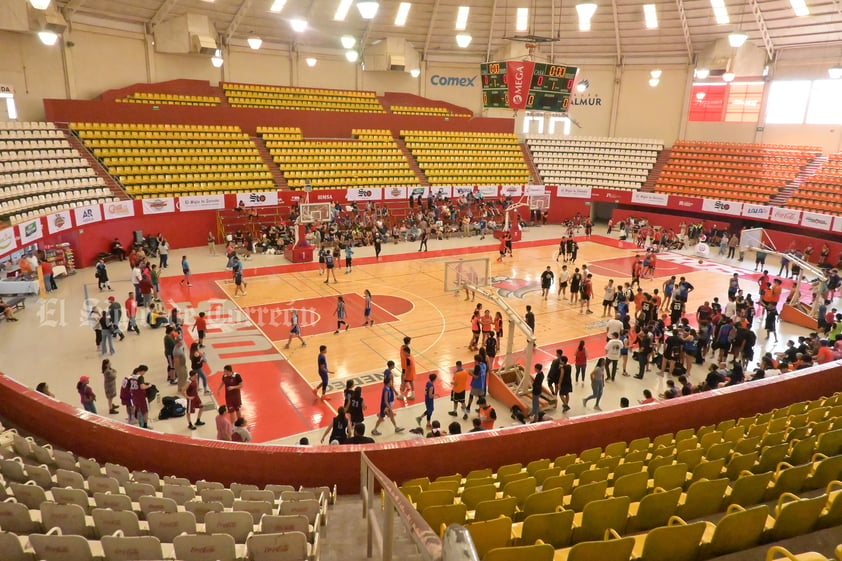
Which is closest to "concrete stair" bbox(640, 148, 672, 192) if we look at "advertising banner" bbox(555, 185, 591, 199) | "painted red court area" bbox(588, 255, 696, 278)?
"advertising banner" bbox(555, 185, 591, 199)

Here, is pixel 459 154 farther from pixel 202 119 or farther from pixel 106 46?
pixel 106 46

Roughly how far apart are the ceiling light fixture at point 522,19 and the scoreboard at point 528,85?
14497 millimetres

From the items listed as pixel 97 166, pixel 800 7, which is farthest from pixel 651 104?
pixel 97 166

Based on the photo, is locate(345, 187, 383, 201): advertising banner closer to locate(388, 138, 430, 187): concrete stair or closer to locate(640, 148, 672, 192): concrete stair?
locate(388, 138, 430, 187): concrete stair

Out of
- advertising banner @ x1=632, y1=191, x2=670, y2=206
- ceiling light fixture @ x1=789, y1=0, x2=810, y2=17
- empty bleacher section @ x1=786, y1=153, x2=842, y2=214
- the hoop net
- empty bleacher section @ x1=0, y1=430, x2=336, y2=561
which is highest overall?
ceiling light fixture @ x1=789, y1=0, x2=810, y2=17

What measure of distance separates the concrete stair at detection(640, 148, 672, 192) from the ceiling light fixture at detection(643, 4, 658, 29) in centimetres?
886

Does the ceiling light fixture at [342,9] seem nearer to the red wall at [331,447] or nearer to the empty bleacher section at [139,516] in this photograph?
the red wall at [331,447]

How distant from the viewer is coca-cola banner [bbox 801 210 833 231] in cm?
2934

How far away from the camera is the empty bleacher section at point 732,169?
3456 cm

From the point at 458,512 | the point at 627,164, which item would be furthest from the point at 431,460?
the point at 627,164

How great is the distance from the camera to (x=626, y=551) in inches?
177

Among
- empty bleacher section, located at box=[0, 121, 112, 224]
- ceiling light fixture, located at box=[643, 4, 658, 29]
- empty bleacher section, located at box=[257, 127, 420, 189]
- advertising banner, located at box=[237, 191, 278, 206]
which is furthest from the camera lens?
ceiling light fixture, located at box=[643, 4, 658, 29]

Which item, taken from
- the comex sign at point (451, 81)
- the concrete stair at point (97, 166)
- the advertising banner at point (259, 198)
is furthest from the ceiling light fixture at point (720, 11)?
the concrete stair at point (97, 166)

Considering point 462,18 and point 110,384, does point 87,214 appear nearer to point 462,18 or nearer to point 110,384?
point 110,384
